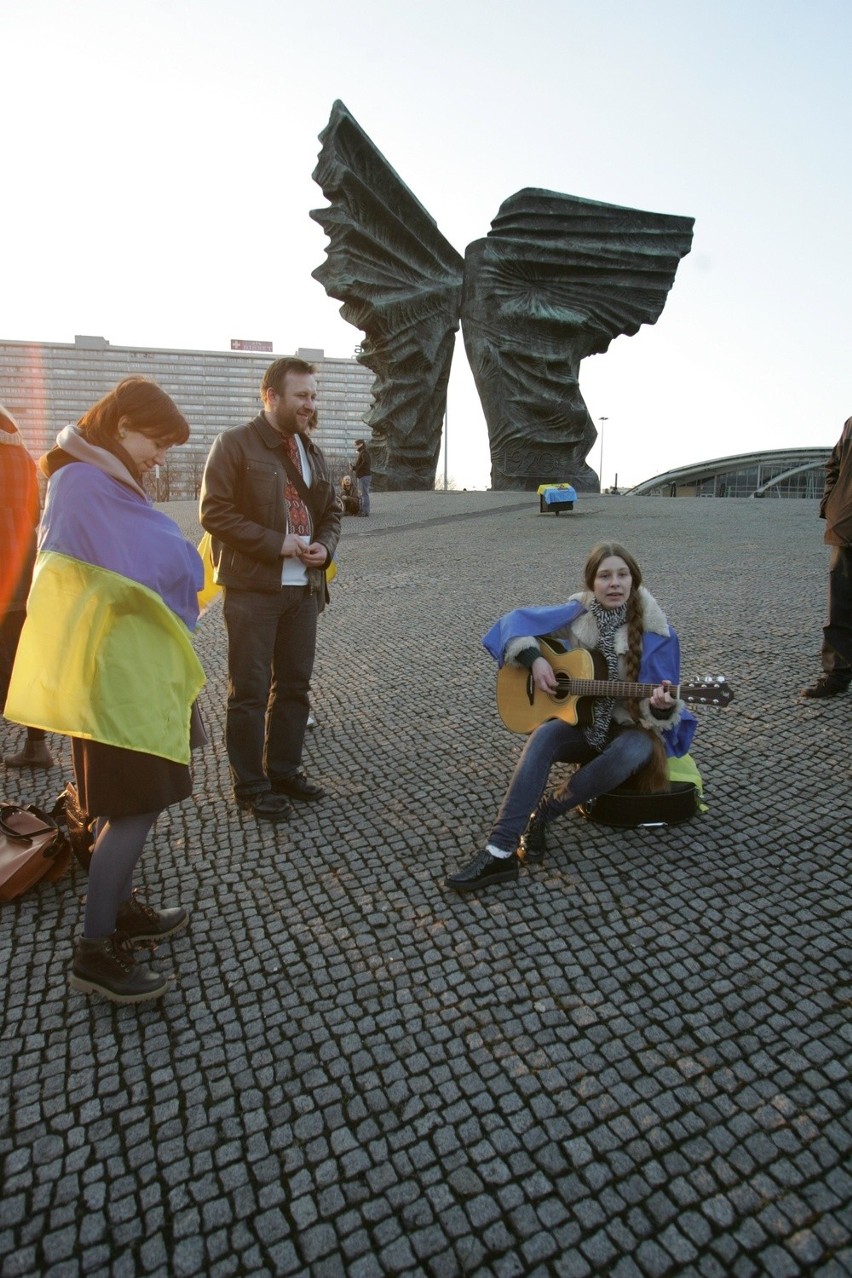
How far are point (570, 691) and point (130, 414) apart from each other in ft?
5.92

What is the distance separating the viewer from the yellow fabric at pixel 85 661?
1.99m

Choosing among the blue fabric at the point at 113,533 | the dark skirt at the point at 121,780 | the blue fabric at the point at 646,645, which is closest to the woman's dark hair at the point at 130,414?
the blue fabric at the point at 113,533

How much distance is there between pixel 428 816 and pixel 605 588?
1.17m

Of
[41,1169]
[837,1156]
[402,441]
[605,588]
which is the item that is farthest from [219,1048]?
[402,441]

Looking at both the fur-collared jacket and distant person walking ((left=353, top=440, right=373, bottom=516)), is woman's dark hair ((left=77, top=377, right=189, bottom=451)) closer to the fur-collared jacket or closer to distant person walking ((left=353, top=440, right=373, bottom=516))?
the fur-collared jacket

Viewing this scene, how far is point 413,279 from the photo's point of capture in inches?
861

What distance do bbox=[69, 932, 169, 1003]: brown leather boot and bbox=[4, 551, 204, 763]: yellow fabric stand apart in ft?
1.85

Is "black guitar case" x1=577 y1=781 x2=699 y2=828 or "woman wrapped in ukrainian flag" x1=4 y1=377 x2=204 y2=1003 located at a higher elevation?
"woman wrapped in ukrainian flag" x1=4 y1=377 x2=204 y2=1003

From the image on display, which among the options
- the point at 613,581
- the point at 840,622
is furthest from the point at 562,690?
the point at 840,622

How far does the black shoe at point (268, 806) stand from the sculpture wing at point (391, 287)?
A: 19967mm

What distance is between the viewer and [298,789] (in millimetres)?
3297

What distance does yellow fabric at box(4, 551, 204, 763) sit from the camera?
6.54 ft

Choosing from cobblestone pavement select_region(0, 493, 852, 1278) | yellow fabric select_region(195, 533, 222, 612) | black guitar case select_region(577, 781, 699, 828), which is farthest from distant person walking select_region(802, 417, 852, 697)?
yellow fabric select_region(195, 533, 222, 612)

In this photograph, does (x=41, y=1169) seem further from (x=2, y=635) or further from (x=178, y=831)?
(x=2, y=635)
